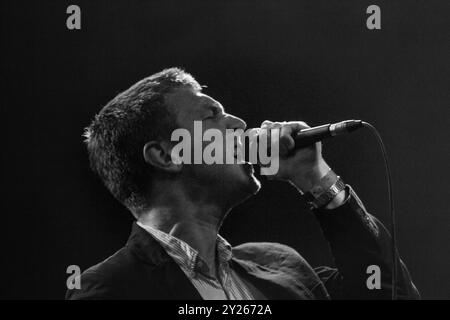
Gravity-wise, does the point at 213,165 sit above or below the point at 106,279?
above

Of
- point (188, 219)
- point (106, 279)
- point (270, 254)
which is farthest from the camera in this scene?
point (270, 254)

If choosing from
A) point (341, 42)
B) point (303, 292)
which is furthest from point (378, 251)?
point (341, 42)

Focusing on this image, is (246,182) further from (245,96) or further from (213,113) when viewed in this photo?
(245,96)

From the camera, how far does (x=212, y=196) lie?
1.63 m

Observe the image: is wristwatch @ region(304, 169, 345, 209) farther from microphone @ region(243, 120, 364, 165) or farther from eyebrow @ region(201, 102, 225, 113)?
eyebrow @ region(201, 102, 225, 113)

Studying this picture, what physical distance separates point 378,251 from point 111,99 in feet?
2.76

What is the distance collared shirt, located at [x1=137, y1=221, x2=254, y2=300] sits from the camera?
1514mm

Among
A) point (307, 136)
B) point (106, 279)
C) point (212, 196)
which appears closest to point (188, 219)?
point (212, 196)

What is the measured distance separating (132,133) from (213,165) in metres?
0.23

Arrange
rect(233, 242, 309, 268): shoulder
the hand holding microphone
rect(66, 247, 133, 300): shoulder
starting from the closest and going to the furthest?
rect(66, 247, 133, 300): shoulder → the hand holding microphone → rect(233, 242, 309, 268): shoulder

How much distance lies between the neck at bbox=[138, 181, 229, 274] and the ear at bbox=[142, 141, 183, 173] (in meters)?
0.06

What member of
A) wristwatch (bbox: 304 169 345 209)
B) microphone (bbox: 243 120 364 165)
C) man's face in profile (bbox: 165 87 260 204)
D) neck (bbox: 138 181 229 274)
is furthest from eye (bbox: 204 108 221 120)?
wristwatch (bbox: 304 169 345 209)

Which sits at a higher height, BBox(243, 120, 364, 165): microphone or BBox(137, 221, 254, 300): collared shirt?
BBox(243, 120, 364, 165): microphone

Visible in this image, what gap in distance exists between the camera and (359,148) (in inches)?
72.6
